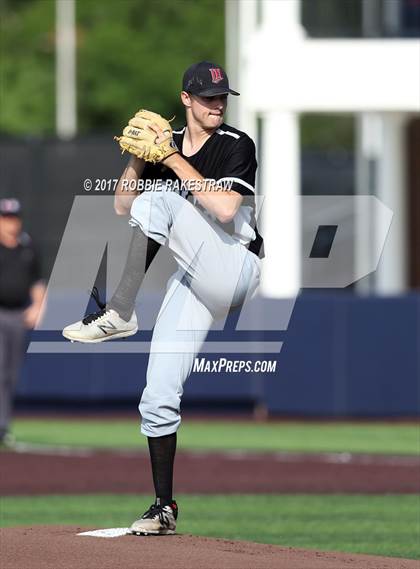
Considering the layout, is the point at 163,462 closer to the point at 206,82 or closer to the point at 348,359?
the point at 206,82

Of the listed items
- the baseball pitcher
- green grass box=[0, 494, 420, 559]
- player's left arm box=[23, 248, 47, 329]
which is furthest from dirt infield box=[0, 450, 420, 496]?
the baseball pitcher

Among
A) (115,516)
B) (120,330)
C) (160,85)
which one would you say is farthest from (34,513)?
(160,85)

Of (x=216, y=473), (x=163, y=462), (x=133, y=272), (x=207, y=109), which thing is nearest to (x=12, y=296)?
(x=216, y=473)

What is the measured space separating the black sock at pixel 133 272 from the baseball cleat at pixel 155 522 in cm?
90

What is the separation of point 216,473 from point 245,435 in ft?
11.5

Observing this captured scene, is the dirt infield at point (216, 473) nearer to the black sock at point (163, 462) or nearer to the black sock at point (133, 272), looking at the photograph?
the black sock at point (163, 462)

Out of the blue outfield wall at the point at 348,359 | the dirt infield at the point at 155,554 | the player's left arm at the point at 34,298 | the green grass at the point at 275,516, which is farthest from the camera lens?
the blue outfield wall at the point at 348,359

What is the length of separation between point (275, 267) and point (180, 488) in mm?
6996

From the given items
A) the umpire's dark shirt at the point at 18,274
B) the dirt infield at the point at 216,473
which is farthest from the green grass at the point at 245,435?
the umpire's dark shirt at the point at 18,274

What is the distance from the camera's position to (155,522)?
22.9ft

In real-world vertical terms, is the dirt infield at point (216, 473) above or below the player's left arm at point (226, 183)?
below

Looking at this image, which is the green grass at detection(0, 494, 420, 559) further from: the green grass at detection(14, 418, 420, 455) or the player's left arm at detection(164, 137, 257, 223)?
the green grass at detection(14, 418, 420, 455)

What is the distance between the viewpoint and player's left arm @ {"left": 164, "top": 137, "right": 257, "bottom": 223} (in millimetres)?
6504

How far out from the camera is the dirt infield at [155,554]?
20.3 feet
